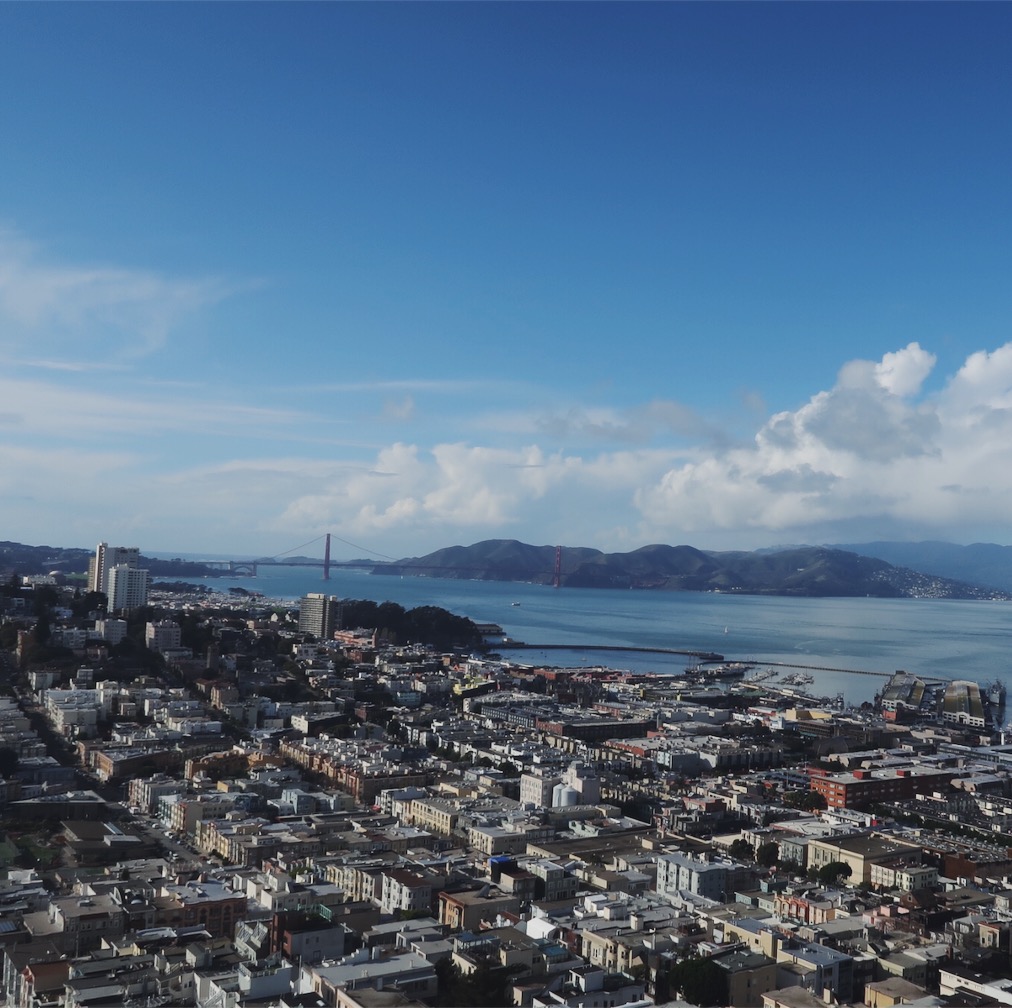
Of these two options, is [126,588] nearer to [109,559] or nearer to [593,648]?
[109,559]

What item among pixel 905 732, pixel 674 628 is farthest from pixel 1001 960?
pixel 674 628

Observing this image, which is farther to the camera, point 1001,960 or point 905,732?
point 905,732

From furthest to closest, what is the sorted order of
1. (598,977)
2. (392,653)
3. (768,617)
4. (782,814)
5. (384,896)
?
1. (768,617)
2. (392,653)
3. (782,814)
4. (384,896)
5. (598,977)

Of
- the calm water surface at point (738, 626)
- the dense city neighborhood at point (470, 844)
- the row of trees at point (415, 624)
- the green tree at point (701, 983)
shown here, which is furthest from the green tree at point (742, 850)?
the row of trees at point (415, 624)

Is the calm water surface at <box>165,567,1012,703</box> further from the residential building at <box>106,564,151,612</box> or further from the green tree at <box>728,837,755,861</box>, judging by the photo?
the green tree at <box>728,837,755,861</box>

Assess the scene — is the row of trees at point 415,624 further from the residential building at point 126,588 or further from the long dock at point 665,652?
the residential building at point 126,588

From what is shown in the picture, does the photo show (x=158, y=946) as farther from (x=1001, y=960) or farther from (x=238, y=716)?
(x=238, y=716)
